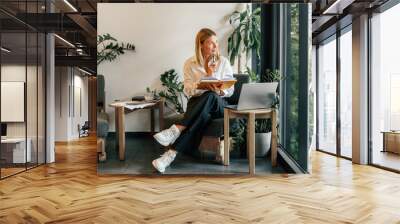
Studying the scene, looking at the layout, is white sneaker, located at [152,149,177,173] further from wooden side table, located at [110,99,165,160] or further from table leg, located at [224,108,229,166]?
table leg, located at [224,108,229,166]

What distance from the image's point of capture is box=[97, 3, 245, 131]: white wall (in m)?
3.66

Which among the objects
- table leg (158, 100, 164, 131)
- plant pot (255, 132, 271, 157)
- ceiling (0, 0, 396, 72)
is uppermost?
ceiling (0, 0, 396, 72)

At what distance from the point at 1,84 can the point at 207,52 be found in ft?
8.82

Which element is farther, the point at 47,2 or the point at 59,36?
the point at 59,36

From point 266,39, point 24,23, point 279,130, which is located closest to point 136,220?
point 279,130

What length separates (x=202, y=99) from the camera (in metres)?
3.67

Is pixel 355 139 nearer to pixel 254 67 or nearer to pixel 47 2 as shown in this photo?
pixel 254 67

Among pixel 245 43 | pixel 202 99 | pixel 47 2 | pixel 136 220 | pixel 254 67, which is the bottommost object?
pixel 136 220

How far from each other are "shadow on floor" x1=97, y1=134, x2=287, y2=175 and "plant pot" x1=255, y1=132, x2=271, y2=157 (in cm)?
8

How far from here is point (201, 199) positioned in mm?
2793

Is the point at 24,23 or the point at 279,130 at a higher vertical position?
the point at 24,23

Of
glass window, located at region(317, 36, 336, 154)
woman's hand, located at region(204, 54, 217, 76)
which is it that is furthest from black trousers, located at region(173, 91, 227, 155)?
glass window, located at region(317, 36, 336, 154)

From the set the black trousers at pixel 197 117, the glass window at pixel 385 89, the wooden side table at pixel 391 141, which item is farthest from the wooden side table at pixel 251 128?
the wooden side table at pixel 391 141

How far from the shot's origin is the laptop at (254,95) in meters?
3.66
